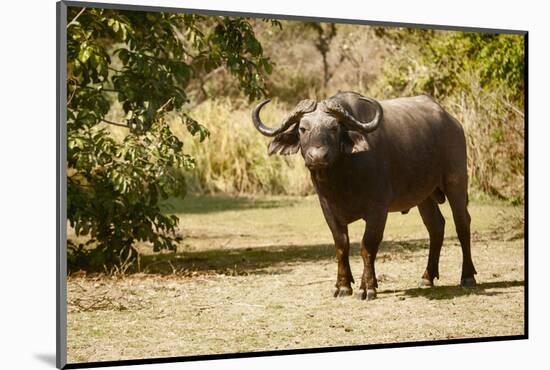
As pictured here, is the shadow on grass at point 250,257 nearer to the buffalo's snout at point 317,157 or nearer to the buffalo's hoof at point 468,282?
the buffalo's hoof at point 468,282

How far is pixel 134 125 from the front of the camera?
8.69 metres

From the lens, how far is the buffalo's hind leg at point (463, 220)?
8273 mm

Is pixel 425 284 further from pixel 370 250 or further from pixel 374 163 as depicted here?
pixel 374 163

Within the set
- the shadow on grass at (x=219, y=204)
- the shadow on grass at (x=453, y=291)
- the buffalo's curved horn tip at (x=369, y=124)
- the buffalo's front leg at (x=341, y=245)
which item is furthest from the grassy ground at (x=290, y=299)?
the shadow on grass at (x=219, y=204)

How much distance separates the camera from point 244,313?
755 cm

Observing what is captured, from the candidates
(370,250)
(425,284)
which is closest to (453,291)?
(425,284)

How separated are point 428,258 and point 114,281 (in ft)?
7.95

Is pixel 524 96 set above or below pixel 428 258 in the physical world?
above

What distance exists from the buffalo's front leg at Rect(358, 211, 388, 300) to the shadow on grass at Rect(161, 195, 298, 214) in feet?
14.8

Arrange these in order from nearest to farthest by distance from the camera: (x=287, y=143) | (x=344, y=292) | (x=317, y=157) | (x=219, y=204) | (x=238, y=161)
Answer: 1. (x=317, y=157)
2. (x=287, y=143)
3. (x=344, y=292)
4. (x=219, y=204)
5. (x=238, y=161)

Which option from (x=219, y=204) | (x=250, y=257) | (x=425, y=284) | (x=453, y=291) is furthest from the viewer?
(x=219, y=204)

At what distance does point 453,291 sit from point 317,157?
1807mm

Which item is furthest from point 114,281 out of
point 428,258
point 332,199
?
point 428,258

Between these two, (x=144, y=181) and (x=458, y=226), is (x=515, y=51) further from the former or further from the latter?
(x=144, y=181)
